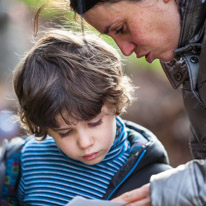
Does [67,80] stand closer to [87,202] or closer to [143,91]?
[87,202]

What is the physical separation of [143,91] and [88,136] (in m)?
Result: 2.90


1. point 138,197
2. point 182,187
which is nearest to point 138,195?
point 138,197

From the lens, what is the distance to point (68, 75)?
7.07ft

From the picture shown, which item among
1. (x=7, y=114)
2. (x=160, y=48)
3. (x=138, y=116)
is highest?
(x=160, y=48)

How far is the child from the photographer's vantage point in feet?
6.97

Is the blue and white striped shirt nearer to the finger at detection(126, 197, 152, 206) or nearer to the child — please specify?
the child

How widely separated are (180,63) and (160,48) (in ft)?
0.53

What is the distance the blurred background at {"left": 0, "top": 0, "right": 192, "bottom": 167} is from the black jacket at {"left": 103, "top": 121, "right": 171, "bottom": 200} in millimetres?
1964

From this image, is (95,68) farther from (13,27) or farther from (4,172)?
(13,27)

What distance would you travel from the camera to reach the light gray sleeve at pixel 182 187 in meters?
1.63

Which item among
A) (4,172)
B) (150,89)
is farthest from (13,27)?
(4,172)

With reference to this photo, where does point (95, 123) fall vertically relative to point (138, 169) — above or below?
above

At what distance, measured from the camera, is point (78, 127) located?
2.10m

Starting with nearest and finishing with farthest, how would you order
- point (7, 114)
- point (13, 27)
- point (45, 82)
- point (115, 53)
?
point (45, 82)
point (115, 53)
point (7, 114)
point (13, 27)
